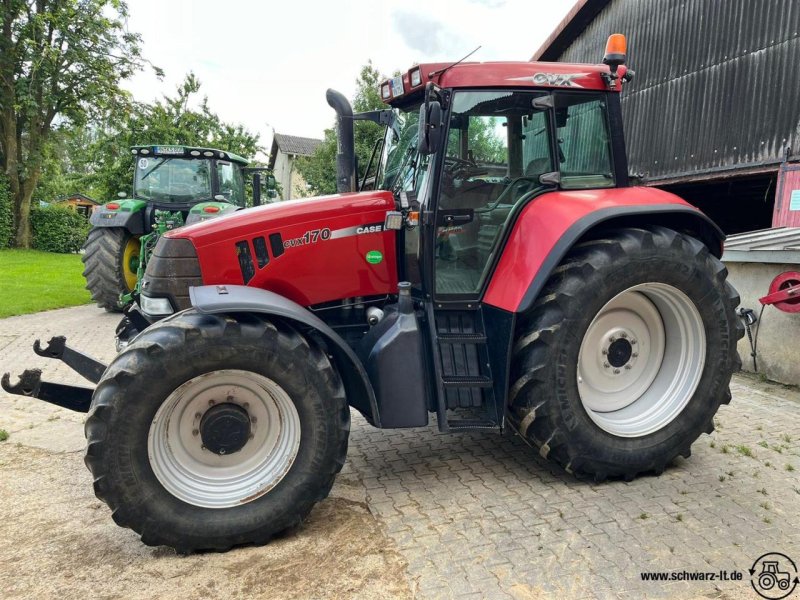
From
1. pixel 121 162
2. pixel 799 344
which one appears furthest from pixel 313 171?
pixel 799 344

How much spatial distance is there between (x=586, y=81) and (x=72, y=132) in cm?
2382

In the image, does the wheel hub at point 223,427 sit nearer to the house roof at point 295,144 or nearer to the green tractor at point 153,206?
the green tractor at point 153,206

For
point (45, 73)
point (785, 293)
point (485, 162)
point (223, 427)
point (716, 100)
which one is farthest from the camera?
point (45, 73)

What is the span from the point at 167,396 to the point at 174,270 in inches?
32.3

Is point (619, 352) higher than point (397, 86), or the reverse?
point (397, 86)

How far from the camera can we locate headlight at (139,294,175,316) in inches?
133

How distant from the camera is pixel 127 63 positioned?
21.1 metres

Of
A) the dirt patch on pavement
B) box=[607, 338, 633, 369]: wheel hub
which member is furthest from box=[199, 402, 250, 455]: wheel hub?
box=[607, 338, 633, 369]: wheel hub

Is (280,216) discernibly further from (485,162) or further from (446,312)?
(485,162)

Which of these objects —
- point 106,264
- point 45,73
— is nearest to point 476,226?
point 106,264

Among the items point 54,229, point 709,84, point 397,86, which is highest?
point 709,84

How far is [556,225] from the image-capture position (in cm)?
334

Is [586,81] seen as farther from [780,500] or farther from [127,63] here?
[127,63]

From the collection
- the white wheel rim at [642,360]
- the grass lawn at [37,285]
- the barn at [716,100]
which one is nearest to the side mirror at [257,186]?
the grass lawn at [37,285]
